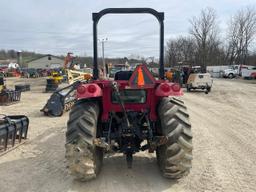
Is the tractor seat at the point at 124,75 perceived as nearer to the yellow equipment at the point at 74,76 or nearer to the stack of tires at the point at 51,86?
the yellow equipment at the point at 74,76

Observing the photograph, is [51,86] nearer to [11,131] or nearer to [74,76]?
[74,76]

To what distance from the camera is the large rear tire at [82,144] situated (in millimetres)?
5102

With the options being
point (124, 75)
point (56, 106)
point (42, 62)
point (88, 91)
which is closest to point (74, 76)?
point (56, 106)

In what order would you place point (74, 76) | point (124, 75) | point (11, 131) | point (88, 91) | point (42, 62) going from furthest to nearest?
point (42, 62) → point (74, 76) → point (11, 131) → point (124, 75) → point (88, 91)

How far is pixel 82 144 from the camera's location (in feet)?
16.8

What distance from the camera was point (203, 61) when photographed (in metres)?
65.8

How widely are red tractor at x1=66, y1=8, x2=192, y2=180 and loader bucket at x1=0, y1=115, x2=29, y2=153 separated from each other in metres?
2.65

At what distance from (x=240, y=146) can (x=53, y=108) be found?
7.67 metres

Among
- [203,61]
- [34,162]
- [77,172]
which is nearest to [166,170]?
[77,172]

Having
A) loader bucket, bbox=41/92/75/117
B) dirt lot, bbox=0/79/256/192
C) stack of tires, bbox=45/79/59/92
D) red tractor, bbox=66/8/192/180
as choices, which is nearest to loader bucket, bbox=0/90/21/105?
loader bucket, bbox=41/92/75/117

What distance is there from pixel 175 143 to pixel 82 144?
137cm

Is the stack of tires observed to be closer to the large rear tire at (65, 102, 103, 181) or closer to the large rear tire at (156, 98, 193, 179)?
the large rear tire at (65, 102, 103, 181)

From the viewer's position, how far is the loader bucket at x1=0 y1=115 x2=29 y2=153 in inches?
294

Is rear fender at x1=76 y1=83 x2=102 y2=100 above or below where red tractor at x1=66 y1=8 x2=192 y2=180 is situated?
above
